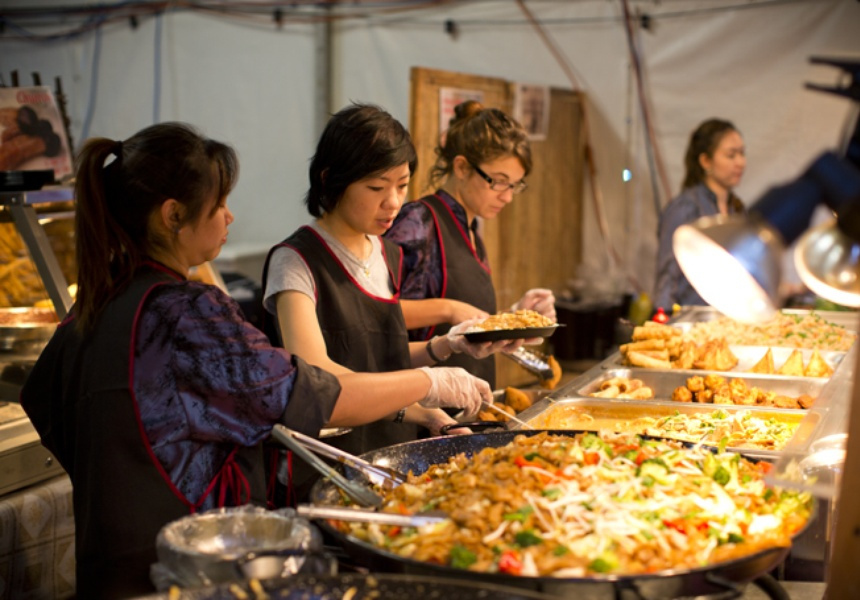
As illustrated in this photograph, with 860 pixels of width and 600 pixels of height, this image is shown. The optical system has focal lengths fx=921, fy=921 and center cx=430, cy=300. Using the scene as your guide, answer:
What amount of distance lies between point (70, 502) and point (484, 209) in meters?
1.89

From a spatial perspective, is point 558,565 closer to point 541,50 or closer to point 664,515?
point 664,515

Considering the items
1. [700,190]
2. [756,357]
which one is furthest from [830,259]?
[700,190]

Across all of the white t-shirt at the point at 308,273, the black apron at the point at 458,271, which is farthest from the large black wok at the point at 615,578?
the black apron at the point at 458,271

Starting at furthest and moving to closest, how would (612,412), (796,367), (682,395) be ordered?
(796,367) → (682,395) → (612,412)

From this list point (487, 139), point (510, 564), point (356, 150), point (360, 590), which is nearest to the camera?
point (360, 590)

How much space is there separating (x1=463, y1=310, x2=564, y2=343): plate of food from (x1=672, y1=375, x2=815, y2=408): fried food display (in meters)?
0.62

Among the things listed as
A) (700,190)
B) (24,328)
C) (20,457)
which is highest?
(700,190)

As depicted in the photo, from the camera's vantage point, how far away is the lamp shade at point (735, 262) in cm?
158

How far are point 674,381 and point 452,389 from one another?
4.92 ft

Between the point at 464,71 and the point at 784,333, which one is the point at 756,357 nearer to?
the point at 784,333

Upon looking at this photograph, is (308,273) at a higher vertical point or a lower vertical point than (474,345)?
higher

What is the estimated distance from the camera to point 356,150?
9.16 ft

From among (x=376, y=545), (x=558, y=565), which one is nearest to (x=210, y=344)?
(x=376, y=545)

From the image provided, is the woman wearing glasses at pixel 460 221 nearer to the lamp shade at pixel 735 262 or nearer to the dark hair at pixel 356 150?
the dark hair at pixel 356 150
